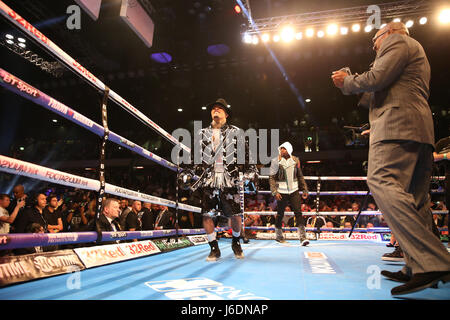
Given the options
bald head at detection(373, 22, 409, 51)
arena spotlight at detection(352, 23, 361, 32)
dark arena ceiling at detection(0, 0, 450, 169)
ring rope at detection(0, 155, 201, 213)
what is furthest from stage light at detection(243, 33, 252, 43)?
ring rope at detection(0, 155, 201, 213)

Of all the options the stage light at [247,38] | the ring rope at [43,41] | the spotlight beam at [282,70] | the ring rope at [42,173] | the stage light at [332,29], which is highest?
the spotlight beam at [282,70]

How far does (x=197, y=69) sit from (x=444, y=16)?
7.58 meters

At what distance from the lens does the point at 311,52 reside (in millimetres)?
9844

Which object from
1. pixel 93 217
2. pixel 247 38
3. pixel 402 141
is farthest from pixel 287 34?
pixel 93 217

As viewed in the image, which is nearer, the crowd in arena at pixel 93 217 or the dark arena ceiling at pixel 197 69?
the crowd in arena at pixel 93 217

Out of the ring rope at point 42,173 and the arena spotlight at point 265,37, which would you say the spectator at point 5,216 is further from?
the arena spotlight at point 265,37

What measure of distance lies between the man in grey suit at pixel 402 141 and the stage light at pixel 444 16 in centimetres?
732

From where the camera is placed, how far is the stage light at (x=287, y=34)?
8045mm

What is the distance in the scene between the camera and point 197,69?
10586 millimetres

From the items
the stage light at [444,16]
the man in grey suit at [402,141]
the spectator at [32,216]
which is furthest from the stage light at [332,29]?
the spectator at [32,216]

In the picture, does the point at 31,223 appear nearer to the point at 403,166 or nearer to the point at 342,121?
the point at 403,166

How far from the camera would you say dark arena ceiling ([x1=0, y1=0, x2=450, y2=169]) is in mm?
7355

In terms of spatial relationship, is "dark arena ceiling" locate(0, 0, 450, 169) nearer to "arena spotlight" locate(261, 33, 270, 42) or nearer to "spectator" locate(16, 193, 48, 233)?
"arena spotlight" locate(261, 33, 270, 42)
